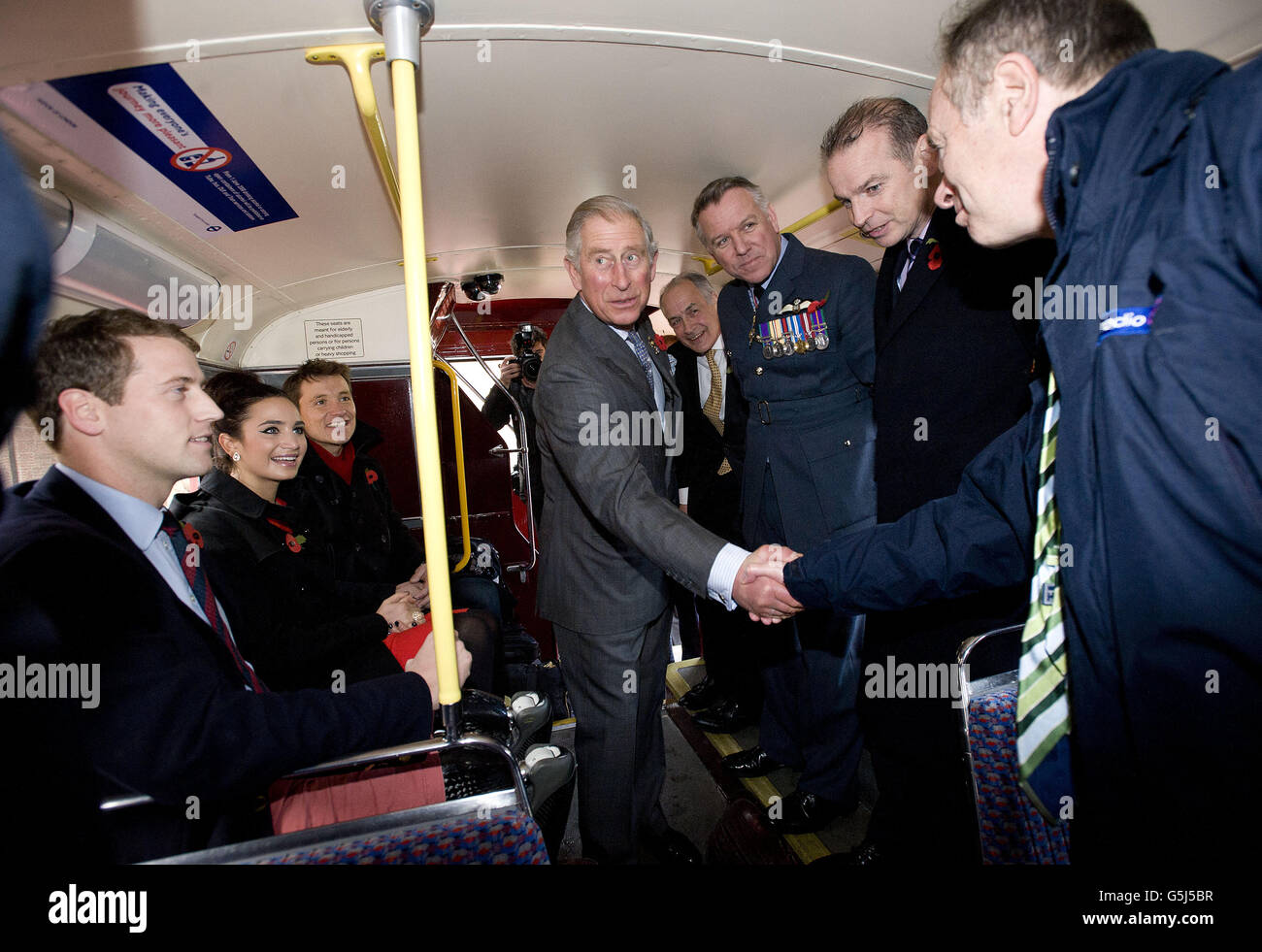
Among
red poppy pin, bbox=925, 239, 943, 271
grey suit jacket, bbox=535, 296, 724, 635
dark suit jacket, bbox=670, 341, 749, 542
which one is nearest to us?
red poppy pin, bbox=925, 239, 943, 271

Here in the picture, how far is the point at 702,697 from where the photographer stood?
11.8ft

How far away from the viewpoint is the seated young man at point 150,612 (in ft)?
3.71

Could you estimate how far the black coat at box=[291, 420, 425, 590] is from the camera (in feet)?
10.6

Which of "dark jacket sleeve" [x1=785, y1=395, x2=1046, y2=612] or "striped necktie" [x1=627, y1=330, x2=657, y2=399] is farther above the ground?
"striped necktie" [x1=627, y1=330, x2=657, y2=399]

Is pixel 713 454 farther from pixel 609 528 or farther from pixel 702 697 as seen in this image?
pixel 702 697

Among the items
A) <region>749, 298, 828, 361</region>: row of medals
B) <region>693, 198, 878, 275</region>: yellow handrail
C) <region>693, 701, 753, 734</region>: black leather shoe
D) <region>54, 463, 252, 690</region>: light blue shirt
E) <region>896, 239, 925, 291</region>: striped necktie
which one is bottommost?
<region>693, 701, 753, 734</region>: black leather shoe

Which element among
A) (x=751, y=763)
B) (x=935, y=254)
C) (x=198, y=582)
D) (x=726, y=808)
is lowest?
(x=726, y=808)

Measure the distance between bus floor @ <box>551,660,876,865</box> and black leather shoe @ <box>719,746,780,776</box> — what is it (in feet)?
0.10

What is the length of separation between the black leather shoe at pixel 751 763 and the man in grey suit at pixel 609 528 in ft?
1.94

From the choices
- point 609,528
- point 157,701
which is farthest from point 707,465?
point 157,701

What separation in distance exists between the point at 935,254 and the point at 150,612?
2.18 m

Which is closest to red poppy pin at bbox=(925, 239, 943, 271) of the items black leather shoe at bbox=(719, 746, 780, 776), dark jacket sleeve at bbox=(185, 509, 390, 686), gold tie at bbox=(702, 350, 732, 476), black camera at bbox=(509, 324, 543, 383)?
gold tie at bbox=(702, 350, 732, 476)

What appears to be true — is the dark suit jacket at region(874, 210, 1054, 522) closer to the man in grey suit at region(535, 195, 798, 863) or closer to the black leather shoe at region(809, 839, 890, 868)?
→ the man in grey suit at region(535, 195, 798, 863)
